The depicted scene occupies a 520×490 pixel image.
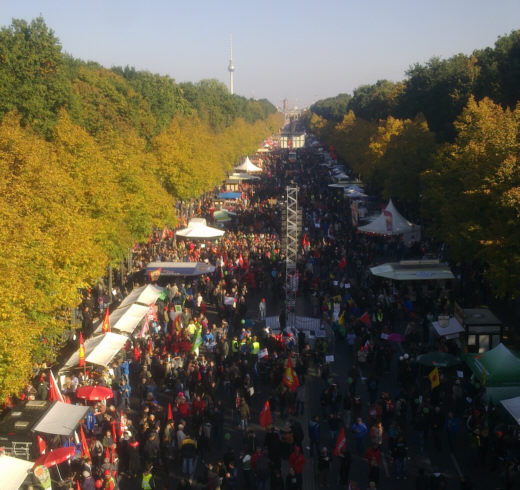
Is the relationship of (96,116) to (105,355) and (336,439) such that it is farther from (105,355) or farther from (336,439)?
(336,439)

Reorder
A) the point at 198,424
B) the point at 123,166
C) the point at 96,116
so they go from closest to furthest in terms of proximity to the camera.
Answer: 1. the point at 198,424
2. the point at 123,166
3. the point at 96,116

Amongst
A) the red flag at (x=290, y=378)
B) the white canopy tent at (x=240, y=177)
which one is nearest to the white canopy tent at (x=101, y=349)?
the red flag at (x=290, y=378)

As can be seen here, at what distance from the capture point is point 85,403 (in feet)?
52.9

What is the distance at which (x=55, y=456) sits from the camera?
40.8 ft

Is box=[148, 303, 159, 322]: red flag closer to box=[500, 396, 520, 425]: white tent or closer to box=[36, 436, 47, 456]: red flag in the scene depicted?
box=[36, 436, 47, 456]: red flag

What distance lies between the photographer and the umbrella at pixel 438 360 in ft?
56.2

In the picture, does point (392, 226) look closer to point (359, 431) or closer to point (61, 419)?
point (359, 431)

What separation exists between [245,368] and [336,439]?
13.5 feet

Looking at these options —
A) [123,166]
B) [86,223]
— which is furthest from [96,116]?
[86,223]

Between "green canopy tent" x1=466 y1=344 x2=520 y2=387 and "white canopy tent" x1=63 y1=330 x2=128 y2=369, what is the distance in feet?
33.2

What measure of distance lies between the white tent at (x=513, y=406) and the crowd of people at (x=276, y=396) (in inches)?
21.1

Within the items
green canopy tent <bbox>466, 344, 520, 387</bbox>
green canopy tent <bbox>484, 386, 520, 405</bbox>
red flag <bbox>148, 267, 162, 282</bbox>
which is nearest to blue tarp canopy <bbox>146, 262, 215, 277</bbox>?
red flag <bbox>148, 267, 162, 282</bbox>

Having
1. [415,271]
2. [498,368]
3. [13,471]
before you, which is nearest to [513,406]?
[498,368]

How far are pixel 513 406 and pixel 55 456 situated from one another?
9.84 metres
